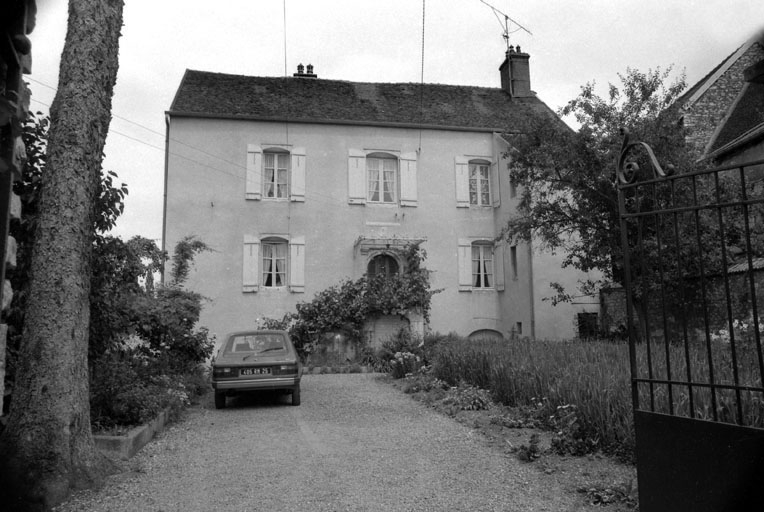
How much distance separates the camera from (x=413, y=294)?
19297 mm

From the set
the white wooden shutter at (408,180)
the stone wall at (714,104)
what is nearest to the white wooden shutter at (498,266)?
the white wooden shutter at (408,180)

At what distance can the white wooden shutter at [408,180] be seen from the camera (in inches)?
856

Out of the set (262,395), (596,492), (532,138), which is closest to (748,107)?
(532,138)

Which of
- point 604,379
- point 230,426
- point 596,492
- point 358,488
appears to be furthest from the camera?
point 230,426

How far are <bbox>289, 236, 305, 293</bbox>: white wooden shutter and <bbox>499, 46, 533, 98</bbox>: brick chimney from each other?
10.7 metres

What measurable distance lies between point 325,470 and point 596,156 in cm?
1199

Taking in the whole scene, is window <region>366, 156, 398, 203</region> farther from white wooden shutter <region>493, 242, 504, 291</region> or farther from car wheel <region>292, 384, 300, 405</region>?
car wheel <region>292, 384, 300, 405</region>

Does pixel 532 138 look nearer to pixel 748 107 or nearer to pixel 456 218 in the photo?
pixel 456 218

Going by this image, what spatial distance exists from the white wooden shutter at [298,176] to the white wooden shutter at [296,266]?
1.51 m

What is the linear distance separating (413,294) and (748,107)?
11867mm

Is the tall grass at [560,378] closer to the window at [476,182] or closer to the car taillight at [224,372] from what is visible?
the car taillight at [224,372]

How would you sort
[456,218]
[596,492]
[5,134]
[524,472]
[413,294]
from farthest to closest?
[456,218] < [413,294] < [524,472] < [596,492] < [5,134]

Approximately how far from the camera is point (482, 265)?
22.4 meters

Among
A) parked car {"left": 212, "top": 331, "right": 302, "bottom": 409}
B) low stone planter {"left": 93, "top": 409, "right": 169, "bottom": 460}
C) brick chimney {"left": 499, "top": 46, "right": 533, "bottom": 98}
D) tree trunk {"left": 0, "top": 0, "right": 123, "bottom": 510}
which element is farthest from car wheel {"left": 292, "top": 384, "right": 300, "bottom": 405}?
brick chimney {"left": 499, "top": 46, "right": 533, "bottom": 98}
